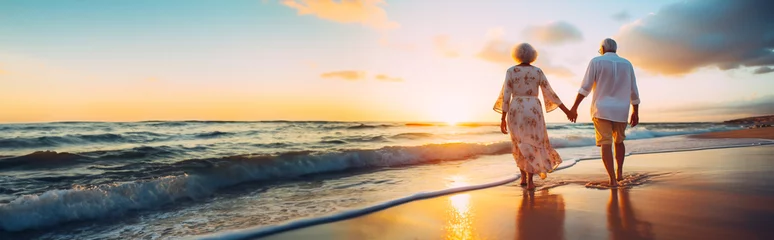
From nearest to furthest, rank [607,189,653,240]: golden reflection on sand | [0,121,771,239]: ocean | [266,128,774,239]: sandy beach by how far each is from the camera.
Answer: [607,189,653,240]: golden reflection on sand → [266,128,774,239]: sandy beach → [0,121,771,239]: ocean

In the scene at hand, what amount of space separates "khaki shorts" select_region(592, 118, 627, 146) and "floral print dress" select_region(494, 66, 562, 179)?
21.3 inches

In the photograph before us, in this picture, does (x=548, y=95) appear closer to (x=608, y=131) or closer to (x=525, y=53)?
(x=525, y=53)

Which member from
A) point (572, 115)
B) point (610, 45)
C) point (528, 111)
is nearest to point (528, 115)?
point (528, 111)

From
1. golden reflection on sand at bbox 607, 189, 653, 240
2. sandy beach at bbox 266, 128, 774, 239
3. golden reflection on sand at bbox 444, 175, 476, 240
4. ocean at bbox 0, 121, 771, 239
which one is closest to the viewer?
golden reflection on sand at bbox 607, 189, 653, 240

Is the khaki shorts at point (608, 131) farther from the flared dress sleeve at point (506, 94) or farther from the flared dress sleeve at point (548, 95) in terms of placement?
the flared dress sleeve at point (506, 94)

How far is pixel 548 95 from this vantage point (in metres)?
5.34

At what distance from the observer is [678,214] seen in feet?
11.0

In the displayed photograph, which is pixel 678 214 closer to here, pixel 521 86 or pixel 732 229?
pixel 732 229

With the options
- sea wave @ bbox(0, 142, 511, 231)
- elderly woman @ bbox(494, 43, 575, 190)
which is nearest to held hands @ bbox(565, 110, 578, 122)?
elderly woman @ bbox(494, 43, 575, 190)

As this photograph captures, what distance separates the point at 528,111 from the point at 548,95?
16.5 inches

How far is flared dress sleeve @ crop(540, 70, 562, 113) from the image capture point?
5.23 m

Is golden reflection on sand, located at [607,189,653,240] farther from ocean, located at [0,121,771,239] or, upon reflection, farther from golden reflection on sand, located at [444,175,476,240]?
ocean, located at [0,121,771,239]

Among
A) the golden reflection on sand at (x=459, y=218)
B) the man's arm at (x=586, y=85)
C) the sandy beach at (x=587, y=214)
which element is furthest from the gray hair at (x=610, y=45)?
the golden reflection on sand at (x=459, y=218)

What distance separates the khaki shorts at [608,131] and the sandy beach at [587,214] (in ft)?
1.95
